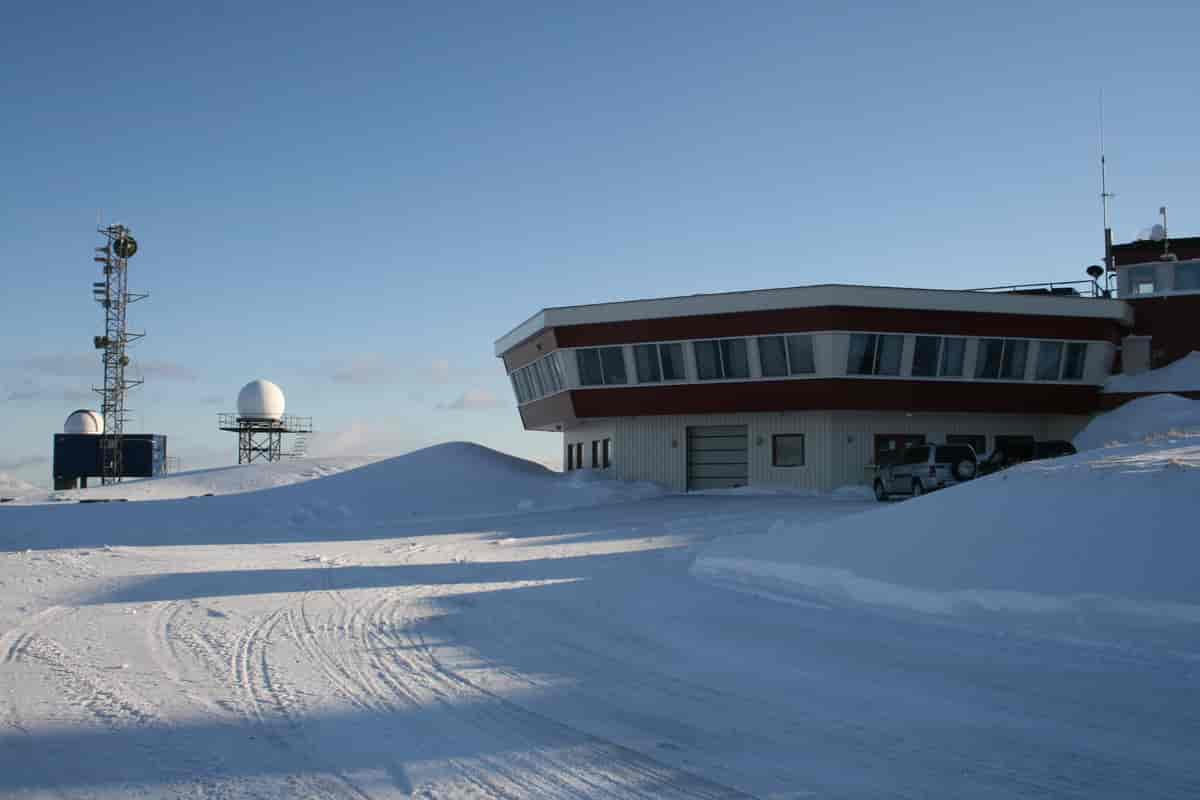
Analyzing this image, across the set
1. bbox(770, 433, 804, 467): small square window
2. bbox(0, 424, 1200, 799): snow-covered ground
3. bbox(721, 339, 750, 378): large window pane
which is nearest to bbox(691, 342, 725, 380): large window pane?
bbox(721, 339, 750, 378): large window pane

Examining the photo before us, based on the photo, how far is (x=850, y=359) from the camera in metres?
40.6

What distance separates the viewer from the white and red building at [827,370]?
40.7 m

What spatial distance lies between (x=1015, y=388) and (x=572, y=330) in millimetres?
18397

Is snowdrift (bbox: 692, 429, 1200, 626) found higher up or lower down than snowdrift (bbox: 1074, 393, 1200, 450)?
lower down

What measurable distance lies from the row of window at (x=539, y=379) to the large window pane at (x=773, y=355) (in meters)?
8.59

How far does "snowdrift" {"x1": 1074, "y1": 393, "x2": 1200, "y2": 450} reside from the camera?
1442 inches

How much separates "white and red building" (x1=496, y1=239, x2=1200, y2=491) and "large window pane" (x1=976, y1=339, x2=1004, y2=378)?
6 centimetres

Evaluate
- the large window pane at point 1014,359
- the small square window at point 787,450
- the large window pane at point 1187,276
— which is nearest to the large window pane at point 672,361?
the small square window at point 787,450

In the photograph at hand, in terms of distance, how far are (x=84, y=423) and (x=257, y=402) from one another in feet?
36.9

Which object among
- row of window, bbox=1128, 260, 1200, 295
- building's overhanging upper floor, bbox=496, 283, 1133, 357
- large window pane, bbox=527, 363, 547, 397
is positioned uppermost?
row of window, bbox=1128, 260, 1200, 295

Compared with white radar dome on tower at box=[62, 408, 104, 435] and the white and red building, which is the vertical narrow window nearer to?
the white and red building

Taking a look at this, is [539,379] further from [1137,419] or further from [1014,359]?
[1137,419]

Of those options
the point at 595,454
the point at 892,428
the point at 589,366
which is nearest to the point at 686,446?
the point at 589,366

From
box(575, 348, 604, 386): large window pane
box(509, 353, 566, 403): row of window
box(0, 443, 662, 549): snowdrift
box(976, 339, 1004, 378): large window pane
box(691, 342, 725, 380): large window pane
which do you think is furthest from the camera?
box(509, 353, 566, 403): row of window
